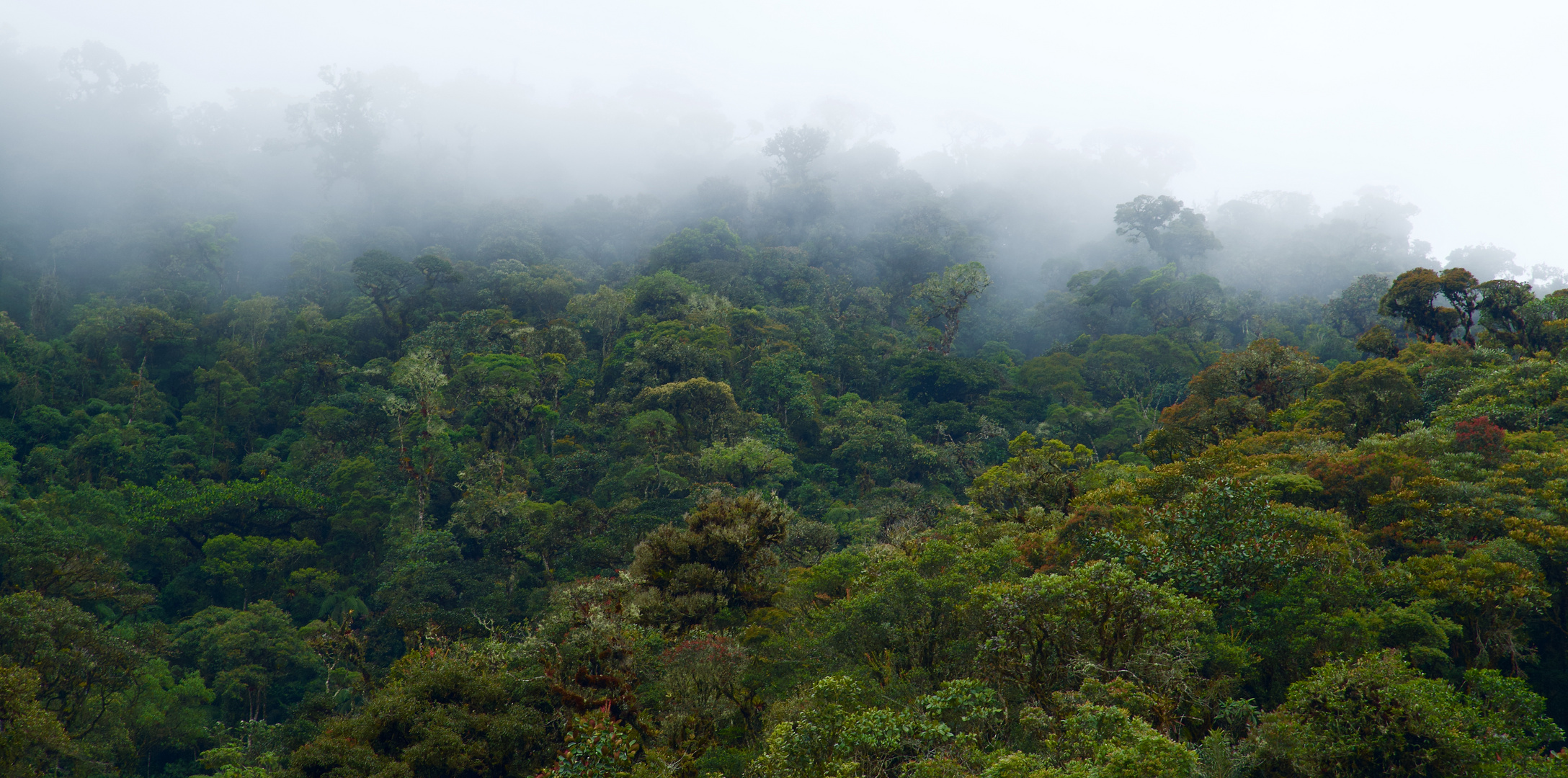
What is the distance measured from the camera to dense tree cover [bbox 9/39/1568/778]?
42.1 ft

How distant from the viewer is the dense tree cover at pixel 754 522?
505 inches

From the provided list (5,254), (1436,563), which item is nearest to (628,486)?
(1436,563)

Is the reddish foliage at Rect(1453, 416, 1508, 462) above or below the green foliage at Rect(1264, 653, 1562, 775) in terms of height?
above

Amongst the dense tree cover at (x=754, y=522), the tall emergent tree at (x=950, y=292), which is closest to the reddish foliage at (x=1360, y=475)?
the dense tree cover at (x=754, y=522)

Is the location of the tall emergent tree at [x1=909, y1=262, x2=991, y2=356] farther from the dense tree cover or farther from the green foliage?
the green foliage

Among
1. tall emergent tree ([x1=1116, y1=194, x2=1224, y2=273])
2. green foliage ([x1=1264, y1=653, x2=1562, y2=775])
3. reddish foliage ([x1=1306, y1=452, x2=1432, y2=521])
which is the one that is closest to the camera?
green foliage ([x1=1264, y1=653, x2=1562, y2=775])

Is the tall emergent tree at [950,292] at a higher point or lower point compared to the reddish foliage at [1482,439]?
lower

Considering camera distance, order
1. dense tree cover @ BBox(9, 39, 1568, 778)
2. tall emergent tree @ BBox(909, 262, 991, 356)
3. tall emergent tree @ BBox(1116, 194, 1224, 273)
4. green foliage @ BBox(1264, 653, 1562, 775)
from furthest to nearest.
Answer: tall emergent tree @ BBox(1116, 194, 1224, 273)
tall emergent tree @ BBox(909, 262, 991, 356)
dense tree cover @ BBox(9, 39, 1568, 778)
green foliage @ BBox(1264, 653, 1562, 775)

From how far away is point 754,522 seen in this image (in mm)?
21938

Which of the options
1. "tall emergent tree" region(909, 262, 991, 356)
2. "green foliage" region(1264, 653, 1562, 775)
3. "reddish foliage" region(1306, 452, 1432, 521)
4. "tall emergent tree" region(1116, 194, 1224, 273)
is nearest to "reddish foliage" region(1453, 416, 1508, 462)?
"reddish foliage" region(1306, 452, 1432, 521)

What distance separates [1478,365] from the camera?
26000mm

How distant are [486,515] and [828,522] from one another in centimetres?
1305

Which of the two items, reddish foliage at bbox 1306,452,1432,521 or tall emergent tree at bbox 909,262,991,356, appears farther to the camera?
tall emergent tree at bbox 909,262,991,356

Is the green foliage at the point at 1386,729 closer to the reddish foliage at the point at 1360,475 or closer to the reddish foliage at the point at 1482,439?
the reddish foliage at the point at 1360,475
